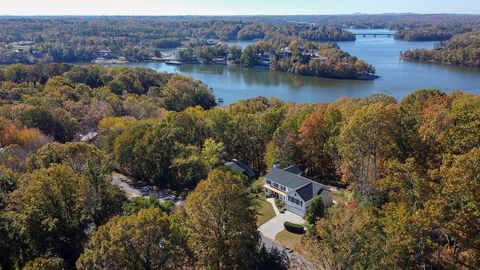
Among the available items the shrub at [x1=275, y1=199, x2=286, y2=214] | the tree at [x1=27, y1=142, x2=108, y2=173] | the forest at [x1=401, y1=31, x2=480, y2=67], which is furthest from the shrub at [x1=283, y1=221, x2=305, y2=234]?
the forest at [x1=401, y1=31, x2=480, y2=67]

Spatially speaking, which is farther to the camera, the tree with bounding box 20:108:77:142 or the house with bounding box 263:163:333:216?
the tree with bounding box 20:108:77:142

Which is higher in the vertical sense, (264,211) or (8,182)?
(8,182)

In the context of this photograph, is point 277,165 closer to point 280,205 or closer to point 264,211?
point 280,205

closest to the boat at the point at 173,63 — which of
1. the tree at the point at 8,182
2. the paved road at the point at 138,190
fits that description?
the paved road at the point at 138,190

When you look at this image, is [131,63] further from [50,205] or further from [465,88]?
[50,205]

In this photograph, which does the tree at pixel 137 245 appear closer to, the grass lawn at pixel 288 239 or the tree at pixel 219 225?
the tree at pixel 219 225

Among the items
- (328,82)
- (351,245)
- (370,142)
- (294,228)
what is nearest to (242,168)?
(294,228)

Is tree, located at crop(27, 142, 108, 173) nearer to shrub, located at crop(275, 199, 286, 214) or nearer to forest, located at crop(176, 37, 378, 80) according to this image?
shrub, located at crop(275, 199, 286, 214)
